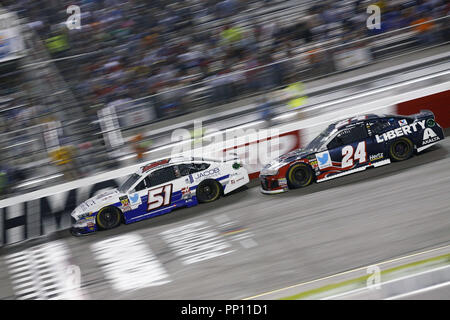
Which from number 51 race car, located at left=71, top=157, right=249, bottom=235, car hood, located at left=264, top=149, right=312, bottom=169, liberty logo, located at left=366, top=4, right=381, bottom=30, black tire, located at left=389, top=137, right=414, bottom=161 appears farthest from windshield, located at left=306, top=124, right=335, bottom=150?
liberty logo, located at left=366, top=4, right=381, bottom=30

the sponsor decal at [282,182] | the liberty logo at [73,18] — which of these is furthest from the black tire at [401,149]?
the liberty logo at [73,18]

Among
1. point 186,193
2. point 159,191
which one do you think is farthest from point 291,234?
point 159,191

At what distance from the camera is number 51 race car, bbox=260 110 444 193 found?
1186cm

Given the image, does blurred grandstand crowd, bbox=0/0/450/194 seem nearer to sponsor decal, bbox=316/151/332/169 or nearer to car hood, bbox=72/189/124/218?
car hood, bbox=72/189/124/218

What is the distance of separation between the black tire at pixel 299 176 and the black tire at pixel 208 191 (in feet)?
5.25

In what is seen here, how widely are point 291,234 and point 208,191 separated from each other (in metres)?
3.34

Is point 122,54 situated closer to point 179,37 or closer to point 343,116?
point 179,37

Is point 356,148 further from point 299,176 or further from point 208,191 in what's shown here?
point 208,191

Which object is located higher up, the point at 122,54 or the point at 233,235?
the point at 122,54

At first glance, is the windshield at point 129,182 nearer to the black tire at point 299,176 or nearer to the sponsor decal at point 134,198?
the sponsor decal at point 134,198

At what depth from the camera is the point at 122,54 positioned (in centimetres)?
1574

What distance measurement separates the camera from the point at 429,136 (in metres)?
12.1
